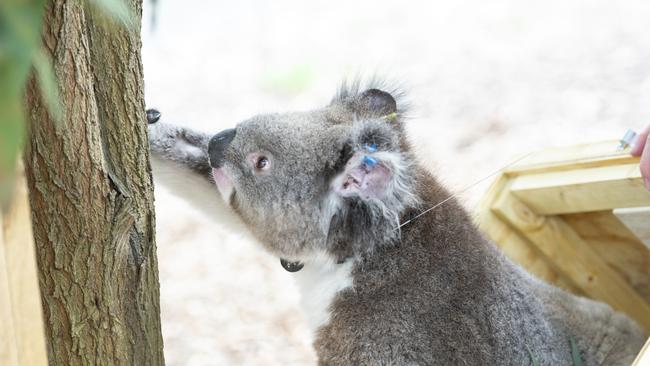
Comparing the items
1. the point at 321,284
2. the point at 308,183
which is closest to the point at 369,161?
the point at 308,183

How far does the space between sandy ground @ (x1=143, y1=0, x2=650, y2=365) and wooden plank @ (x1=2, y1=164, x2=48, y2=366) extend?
3.16 m

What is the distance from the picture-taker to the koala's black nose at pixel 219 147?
2537 millimetres

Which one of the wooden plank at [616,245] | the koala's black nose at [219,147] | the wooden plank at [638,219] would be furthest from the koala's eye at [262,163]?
the wooden plank at [616,245]

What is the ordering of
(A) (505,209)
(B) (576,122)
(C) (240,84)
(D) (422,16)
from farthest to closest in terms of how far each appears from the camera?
(D) (422,16), (C) (240,84), (B) (576,122), (A) (505,209)

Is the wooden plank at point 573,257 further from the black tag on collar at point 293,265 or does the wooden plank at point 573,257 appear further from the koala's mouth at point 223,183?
the koala's mouth at point 223,183

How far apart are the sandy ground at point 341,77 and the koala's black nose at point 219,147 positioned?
2048mm

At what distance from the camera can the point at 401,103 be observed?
9.78 feet

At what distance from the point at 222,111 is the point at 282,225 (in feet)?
11.9

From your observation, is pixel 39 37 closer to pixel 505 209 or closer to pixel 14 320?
pixel 14 320

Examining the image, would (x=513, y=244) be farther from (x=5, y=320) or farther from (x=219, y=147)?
(x=5, y=320)

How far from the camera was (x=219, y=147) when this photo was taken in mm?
2537

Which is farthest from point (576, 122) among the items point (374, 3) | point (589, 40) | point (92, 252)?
point (92, 252)

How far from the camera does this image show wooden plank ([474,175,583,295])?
3.41 m

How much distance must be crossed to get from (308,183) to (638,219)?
4.14 ft
